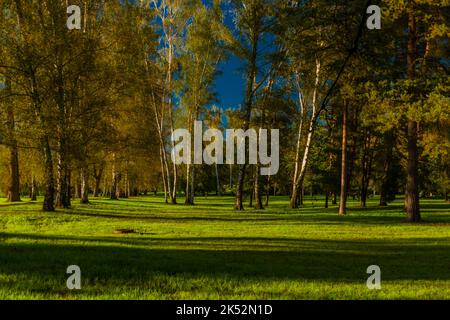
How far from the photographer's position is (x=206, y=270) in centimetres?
957

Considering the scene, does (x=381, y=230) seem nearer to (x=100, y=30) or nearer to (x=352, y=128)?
(x=100, y=30)

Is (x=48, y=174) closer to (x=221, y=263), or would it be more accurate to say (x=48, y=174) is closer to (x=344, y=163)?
(x=344, y=163)

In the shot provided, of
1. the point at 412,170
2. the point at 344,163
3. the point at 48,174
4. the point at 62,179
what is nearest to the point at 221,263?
the point at 412,170

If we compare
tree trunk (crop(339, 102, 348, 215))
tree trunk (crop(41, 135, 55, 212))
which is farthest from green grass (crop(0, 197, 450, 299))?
tree trunk (crop(339, 102, 348, 215))

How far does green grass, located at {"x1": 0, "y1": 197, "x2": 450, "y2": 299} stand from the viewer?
7660mm

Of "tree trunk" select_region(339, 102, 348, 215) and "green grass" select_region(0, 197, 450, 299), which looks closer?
"green grass" select_region(0, 197, 450, 299)

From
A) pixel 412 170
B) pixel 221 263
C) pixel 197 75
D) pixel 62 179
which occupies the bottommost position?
pixel 221 263

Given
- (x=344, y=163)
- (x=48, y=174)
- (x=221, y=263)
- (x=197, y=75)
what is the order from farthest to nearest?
1. (x=197, y=75)
2. (x=344, y=163)
3. (x=48, y=174)
4. (x=221, y=263)

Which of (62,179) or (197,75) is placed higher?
(197,75)

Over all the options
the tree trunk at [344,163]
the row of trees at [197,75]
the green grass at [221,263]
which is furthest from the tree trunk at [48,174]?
the tree trunk at [344,163]

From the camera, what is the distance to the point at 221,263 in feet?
34.2

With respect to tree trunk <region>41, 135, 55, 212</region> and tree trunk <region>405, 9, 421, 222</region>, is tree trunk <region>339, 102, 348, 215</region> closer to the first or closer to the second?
tree trunk <region>405, 9, 421, 222</region>
